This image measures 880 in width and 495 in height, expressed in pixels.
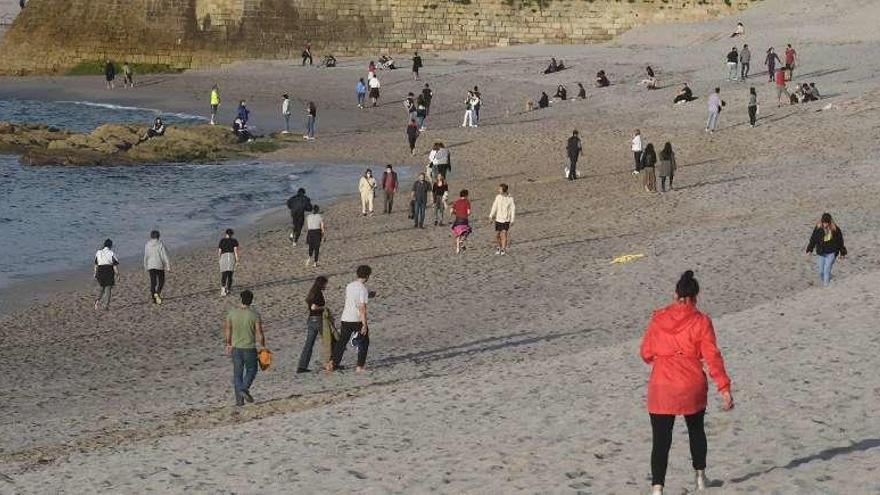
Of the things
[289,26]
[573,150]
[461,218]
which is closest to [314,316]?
[461,218]

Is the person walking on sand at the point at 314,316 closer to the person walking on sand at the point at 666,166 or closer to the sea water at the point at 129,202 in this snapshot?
the sea water at the point at 129,202

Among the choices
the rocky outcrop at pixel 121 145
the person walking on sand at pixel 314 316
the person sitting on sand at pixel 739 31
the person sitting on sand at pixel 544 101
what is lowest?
the rocky outcrop at pixel 121 145

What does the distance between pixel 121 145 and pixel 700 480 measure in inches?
1530

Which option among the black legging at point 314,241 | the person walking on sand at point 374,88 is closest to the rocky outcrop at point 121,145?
the person walking on sand at point 374,88

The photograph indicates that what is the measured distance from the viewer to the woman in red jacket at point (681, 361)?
10180mm

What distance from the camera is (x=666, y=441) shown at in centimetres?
1041

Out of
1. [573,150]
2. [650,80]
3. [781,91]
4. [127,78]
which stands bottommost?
[127,78]

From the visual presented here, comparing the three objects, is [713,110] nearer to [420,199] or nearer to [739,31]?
[420,199]

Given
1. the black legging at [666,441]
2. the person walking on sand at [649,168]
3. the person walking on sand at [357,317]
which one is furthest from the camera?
the person walking on sand at [649,168]

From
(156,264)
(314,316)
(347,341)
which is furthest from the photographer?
(156,264)

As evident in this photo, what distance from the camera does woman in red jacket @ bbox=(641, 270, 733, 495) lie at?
33.4ft

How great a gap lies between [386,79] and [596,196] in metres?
28.2

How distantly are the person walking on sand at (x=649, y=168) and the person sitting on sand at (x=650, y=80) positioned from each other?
18.2m

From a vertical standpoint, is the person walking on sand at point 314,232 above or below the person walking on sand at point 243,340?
below
